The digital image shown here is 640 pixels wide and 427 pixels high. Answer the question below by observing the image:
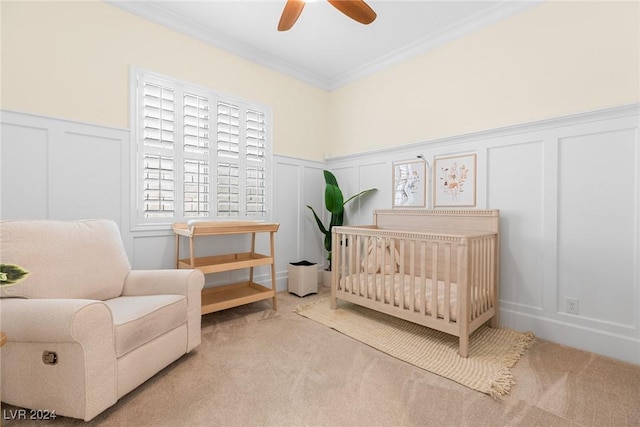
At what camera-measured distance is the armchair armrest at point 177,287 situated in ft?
5.93

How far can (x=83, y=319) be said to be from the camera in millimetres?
1206

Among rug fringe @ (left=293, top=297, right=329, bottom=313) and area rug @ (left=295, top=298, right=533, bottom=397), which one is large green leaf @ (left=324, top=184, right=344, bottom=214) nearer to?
rug fringe @ (left=293, top=297, right=329, bottom=313)

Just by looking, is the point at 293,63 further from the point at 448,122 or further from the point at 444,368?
the point at 444,368

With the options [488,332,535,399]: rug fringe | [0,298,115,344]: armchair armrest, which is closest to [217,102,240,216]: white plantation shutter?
[0,298,115,344]: armchair armrest

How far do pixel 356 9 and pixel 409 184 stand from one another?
169 cm

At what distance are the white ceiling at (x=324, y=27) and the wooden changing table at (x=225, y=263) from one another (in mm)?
1808

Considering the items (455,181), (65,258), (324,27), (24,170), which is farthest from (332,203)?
(24,170)

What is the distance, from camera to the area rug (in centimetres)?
164

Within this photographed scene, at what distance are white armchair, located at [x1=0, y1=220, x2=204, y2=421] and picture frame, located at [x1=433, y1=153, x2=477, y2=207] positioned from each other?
222 centimetres

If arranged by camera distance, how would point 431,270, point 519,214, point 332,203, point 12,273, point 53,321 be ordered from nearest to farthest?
point 12,273
point 53,321
point 519,214
point 431,270
point 332,203

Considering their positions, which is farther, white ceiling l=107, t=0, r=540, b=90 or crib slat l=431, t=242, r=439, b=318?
white ceiling l=107, t=0, r=540, b=90

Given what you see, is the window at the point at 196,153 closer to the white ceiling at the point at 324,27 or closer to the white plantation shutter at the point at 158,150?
the white plantation shutter at the point at 158,150
